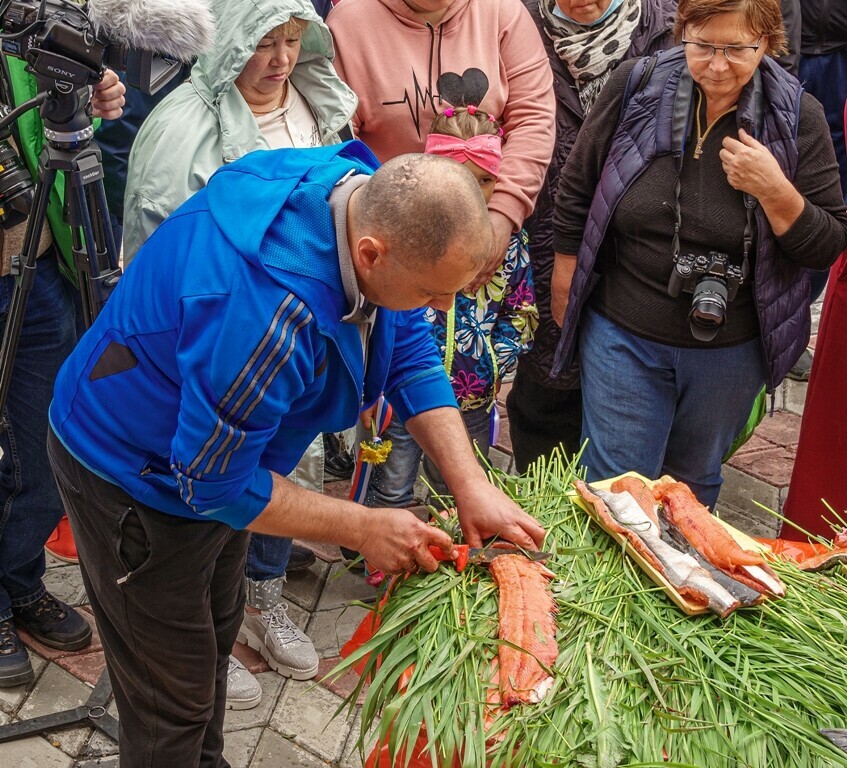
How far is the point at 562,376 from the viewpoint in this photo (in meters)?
3.71

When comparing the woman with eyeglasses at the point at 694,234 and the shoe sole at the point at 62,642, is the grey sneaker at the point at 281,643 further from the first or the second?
the woman with eyeglasses at the point at 694,234

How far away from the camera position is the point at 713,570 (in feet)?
7.31

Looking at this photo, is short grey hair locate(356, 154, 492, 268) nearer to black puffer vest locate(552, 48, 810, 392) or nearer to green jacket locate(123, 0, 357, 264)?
green jacket locate(123, 0, 357, 264)

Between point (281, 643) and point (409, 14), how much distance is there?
206 centimetres

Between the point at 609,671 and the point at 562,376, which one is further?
the point at 562,376

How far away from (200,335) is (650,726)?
3.57ft

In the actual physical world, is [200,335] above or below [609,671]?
above

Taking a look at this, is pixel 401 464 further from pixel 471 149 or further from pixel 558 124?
pixel 558 124

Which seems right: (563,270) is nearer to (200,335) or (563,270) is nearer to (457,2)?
(457,2)

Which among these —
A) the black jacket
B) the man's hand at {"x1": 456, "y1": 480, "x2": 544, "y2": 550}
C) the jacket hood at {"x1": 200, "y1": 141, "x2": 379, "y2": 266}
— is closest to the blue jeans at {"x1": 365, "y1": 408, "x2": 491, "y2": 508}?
the black jacket

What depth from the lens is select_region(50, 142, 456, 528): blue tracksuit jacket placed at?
6.15 feet

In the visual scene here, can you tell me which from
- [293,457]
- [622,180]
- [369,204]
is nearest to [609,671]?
[293,457]

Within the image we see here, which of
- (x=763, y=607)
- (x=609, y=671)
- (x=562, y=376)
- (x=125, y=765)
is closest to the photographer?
(x=609, y=671)

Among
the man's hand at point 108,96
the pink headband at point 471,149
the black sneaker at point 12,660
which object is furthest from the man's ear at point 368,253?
the black sneaker at point 12,660
